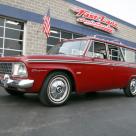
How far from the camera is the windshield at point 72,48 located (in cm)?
691

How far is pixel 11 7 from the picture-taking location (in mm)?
15312

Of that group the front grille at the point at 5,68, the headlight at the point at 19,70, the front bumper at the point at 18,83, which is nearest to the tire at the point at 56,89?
the front bumper at the point at 18,83

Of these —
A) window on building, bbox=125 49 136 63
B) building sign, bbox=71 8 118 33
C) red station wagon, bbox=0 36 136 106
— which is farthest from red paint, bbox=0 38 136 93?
building sign, bbox=71 8 118 33

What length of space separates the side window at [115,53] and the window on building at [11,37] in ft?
29.1

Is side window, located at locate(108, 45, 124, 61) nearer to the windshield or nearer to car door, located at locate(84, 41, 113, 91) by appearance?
car door, located at locate(84, 41, 113, 91)

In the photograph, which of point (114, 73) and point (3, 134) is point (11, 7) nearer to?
point (114, 73)

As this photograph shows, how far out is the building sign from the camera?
2002 centimetres

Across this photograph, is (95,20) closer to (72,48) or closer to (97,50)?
(97,50)

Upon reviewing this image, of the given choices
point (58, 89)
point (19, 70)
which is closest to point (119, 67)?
point (58, 89)

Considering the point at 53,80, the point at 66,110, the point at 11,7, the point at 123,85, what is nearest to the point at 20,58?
the point at 53,80

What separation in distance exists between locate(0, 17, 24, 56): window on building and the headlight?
9956 mm

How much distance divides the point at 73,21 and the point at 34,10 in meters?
3.83

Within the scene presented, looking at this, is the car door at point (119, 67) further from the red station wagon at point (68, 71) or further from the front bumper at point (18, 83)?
the front bumper at point (18, 83)

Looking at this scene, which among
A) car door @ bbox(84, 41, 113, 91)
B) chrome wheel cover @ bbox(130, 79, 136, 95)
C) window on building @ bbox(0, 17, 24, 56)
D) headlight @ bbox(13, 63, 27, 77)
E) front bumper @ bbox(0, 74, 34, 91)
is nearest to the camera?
front bumper @ bbox(0, 74, 34, 91)
